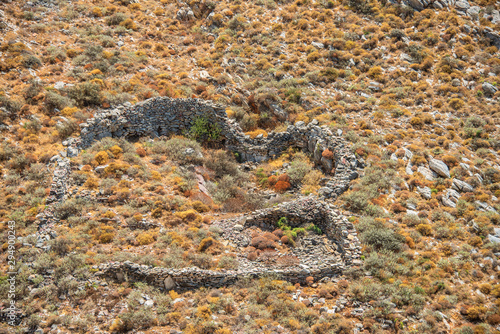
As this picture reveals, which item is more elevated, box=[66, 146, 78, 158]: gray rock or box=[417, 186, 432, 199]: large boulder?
box=[417, 186, 432, 199]: large boulder

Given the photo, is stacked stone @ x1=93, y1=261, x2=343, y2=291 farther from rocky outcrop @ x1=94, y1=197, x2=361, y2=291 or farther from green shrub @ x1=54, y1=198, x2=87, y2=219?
green shrub @ x1=54, y1=198, x2=87, y2=219

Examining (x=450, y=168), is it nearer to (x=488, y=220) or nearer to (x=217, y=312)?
(x=488, y=220)

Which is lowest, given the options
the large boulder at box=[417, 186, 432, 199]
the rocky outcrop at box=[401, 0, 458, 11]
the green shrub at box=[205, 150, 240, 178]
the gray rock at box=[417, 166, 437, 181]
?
the green shrub at box=[205, 150, 240, 178]

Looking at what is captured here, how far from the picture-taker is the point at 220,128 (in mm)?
24469

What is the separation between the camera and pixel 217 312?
1220 centimetres

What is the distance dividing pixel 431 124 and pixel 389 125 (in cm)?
305

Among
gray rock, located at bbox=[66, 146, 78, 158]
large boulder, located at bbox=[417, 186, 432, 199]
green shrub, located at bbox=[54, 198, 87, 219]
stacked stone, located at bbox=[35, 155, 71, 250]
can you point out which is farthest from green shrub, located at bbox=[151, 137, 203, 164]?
large boulder, located at bbox=[417, 186, 432, 199]

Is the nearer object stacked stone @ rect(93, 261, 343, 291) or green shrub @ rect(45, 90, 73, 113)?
stacked stone @ rect(93, 261, 343, 291)

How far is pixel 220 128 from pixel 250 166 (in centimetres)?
402

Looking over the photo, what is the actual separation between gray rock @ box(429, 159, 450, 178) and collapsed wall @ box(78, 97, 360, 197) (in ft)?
14.5

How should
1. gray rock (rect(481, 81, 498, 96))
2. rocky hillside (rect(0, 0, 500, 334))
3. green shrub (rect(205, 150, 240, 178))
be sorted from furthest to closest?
gray rock (rect(481, 81, 498, 96)) → green shrub (rect(205, 150, 240, 178)) → rocky hillside (rect(0, 0, 500, 334))

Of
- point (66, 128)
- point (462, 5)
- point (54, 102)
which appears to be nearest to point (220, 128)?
point (66, 128)

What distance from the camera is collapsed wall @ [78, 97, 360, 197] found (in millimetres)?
20641

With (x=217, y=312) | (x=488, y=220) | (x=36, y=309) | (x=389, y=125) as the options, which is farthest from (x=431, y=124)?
(x=36, y=309)
